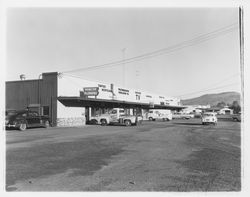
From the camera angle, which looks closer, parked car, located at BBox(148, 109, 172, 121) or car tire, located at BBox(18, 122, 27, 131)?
car tire, located at BBox(18, 122, 27, 131)

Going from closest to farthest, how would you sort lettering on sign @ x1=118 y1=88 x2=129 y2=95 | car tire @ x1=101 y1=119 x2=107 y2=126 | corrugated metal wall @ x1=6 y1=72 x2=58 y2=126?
corrugated metal wall @ x1=6 y1=72 x2=58 y2=126, car tire @ x1=101 y1=119 x2=107 y2=126, lettering on sign @ x1=118 y1=88 x2=129 y2=95

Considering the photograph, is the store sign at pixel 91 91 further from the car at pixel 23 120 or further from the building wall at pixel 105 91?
the car at pixel 23 120

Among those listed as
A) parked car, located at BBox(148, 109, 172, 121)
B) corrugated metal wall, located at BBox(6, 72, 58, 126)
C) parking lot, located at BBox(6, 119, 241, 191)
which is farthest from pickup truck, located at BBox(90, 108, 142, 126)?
parking lot, located at BBox(6, 119, 241, 191)

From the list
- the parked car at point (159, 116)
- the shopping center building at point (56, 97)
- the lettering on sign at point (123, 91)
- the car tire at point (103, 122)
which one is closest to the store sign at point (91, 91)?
the shopping center building at point (56, 97)

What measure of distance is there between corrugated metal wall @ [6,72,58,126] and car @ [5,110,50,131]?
4.34 m

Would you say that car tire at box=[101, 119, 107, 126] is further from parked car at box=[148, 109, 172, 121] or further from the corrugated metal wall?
parked car at box=[148, 109, 172, 121]

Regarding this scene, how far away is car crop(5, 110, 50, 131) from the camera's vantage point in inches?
843

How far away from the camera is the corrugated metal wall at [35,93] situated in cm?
2867

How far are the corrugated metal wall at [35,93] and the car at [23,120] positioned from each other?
171 inches

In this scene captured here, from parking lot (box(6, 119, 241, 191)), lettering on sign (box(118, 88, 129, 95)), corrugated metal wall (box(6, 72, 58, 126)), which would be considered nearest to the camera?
parking lot (box(6, 119, 241, 191))

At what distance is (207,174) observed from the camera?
6977mm

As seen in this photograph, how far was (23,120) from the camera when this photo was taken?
22.0 metres

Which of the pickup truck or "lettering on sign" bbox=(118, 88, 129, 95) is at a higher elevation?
"lettering on sign" bbox=(118, 88, 129, 95)

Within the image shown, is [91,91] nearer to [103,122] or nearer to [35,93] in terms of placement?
[103,122]
